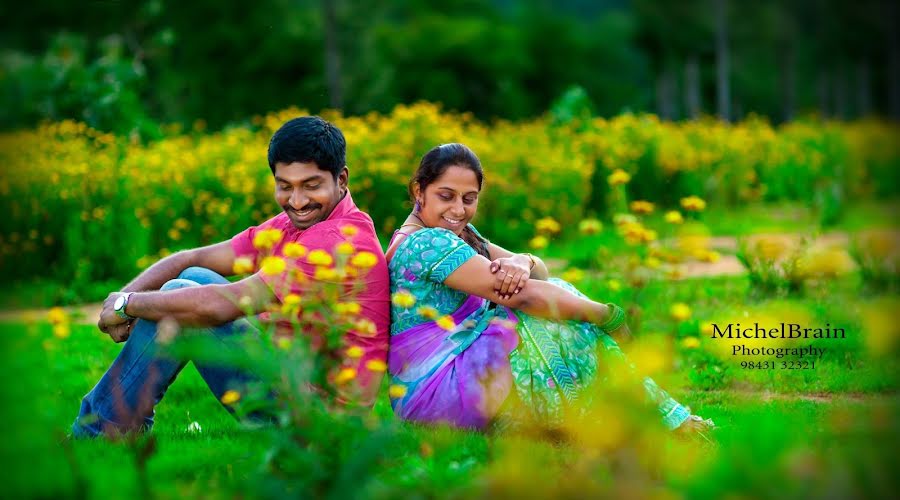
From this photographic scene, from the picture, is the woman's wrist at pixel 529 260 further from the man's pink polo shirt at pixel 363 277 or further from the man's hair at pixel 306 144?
the man's hair at pixel 306 144

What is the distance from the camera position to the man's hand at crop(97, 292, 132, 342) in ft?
10.2

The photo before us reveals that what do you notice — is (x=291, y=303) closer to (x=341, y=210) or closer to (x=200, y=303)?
(x=200, y=303)

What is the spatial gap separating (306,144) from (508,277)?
31.8 inches

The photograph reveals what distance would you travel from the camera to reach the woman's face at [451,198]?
329 centimetres

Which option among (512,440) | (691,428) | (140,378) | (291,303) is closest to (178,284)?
(140,378)

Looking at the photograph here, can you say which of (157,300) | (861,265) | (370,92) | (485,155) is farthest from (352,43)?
(157,300)

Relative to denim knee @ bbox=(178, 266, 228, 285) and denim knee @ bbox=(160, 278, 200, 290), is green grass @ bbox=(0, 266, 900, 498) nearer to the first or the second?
denim knee @ bbox=(160, 278, 200, 290)

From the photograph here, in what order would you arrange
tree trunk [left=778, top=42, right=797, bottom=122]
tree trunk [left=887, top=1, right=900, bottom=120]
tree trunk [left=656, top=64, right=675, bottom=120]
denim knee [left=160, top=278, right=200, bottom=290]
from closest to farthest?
denim knee [left=160, top=278, right=200, bottom=290]
tree trunk [left=887, top=1, right=900, bottom=120]
tree trunk [left=778, top=42, right=797, bottom=122]
tree trunk [left=656, top=64, right=675, bottom=120]

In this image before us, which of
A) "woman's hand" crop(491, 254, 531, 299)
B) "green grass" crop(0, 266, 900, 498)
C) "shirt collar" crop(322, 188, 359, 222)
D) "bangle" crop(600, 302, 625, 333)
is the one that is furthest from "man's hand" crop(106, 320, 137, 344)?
"bangle" crop(600, 302, 625, 333)

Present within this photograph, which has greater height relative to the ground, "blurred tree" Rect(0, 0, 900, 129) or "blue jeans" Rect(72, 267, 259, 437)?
"blurred tree" Rect(0, 0, 900, 129)

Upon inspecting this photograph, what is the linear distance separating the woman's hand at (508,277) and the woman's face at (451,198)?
11.3 inches

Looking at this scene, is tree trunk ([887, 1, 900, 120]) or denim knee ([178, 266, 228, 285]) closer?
denim knee ([178, 266, 228, 285])

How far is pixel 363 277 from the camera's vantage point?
10.3 ft

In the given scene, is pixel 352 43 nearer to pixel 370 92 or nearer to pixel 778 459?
pixel 370 92
